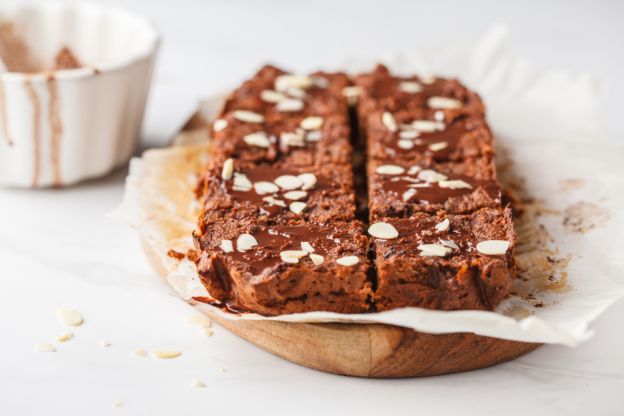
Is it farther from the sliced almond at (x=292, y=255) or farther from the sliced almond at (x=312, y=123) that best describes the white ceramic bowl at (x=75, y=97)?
the sliced almond at (x=292, y=255)

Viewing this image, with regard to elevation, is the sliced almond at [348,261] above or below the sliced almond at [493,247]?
below

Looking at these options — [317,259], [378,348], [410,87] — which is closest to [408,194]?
[317,259]

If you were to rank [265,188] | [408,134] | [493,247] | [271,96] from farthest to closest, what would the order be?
[271,96] < [408,134] < [265,188] < [493,247]

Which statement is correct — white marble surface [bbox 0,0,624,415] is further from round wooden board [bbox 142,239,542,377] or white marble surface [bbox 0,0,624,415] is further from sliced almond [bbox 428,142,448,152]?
sliced almond [bbox 428,142,448,152]

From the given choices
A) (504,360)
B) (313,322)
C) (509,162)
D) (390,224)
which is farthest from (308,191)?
(509,162)

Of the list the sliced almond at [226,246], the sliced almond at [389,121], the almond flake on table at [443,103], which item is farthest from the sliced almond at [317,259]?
the almond flake on table at [443,103]

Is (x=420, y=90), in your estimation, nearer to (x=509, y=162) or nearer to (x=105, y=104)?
(x=509, y=162)

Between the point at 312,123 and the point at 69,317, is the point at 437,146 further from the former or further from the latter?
the point at 69,317
